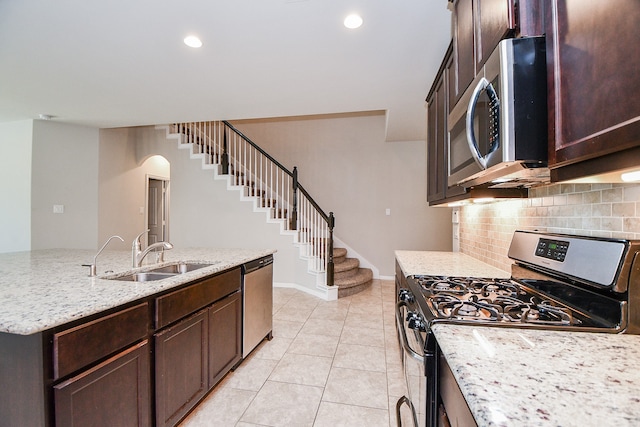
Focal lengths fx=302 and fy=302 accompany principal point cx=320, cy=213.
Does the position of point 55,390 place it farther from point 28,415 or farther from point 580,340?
point 580,340

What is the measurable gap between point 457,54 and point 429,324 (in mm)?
1298

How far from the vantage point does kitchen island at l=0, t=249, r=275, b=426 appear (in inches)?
41.8

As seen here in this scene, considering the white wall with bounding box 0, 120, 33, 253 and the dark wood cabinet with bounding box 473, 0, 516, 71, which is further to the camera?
the white wall with bounding box 0, 120, 33, 253

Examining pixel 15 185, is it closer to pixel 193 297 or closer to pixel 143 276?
pixel 143 276

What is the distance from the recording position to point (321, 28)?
2.17 metres

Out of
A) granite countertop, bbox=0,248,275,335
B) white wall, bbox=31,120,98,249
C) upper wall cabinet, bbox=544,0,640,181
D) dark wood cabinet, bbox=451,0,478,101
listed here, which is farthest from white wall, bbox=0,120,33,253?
upper wall cabinet, bbox=544,0,640,181

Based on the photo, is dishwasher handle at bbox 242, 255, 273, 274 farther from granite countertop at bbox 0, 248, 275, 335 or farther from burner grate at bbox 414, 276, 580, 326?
burner grate at bbox 414, 276, 580, 326

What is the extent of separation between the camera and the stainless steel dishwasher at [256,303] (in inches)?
96.3

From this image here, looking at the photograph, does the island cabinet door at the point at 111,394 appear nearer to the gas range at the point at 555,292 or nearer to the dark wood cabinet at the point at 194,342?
the dark wood cabinet at the point at 194,342

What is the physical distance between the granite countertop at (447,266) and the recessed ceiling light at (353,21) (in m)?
1.76

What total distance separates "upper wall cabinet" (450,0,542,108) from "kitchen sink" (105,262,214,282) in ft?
6.74

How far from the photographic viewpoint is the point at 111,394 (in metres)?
1.27

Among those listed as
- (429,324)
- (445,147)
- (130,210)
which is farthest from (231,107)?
(429,324)

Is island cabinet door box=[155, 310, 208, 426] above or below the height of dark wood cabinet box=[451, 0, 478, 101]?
below
